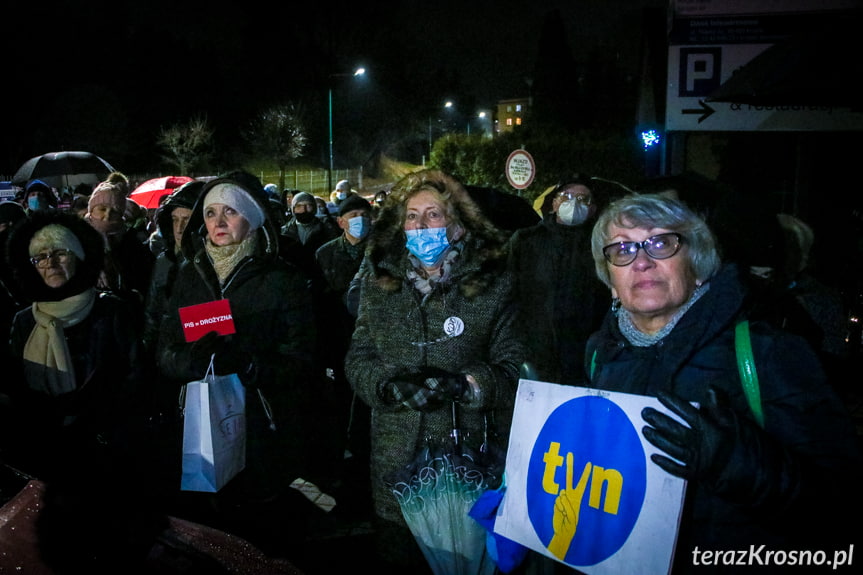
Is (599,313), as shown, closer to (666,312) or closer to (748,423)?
(666,312)

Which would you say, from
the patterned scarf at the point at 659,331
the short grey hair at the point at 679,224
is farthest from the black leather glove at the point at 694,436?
the short grey hair at the point at 679,224

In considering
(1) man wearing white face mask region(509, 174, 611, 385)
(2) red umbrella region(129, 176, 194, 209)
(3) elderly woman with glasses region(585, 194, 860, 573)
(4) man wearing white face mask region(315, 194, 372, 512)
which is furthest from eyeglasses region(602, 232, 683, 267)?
(2) red umbrella region(129, 176, 194, 209)

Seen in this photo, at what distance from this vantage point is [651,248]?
2105 millimetres

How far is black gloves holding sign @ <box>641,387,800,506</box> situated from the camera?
1.69 metres

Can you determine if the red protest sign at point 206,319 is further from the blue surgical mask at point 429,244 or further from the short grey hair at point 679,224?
the short grey hair at point 679,224

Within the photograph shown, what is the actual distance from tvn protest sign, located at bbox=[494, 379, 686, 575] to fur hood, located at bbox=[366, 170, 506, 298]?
0.81 meters

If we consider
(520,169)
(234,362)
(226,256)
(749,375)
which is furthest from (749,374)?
(520,169)

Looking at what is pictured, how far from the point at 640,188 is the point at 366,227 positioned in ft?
8.27

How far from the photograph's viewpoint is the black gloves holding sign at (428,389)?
2654 mm

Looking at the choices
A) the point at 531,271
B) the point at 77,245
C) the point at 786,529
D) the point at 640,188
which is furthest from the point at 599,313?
the point at 77,245

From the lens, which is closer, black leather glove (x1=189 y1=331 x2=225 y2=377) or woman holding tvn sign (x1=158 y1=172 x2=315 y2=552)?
black leather glove (x1=189 y1=331 x2=225 y2=377)

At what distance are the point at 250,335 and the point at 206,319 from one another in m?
0.25

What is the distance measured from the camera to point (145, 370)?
3422mm

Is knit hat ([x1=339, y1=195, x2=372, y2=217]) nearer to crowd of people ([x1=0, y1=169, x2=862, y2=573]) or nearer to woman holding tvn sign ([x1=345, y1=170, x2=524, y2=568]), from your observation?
crowd of people ([x1=0, y1=169, x2=862, y2=573])
